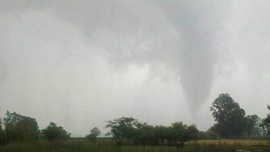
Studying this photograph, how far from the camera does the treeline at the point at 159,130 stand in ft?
150

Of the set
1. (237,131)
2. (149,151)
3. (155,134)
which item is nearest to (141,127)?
(155,134)

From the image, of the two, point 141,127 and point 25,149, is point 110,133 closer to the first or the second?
point 141,127

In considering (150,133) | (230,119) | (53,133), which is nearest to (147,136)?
(150,133)

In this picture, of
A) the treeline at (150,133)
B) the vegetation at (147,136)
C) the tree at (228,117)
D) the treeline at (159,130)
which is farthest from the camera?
the tree at (228,117)

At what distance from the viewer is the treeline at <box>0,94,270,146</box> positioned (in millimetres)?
45713

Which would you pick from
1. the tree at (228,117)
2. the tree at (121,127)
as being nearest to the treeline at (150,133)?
the tree at (121,127)

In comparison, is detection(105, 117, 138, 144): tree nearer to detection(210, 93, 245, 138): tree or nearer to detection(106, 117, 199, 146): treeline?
detection(106, 117, 199, 146): treeline

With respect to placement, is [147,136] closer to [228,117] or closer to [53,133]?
[53,133]

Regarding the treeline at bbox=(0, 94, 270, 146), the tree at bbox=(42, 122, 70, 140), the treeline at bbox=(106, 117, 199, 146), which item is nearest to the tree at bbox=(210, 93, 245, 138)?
the treeline at bbox=(0, 94, 270, 146)

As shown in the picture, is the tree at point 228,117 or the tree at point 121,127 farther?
the tree at point 228,117

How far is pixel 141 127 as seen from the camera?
68562 mm

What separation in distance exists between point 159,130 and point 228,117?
1594 inches

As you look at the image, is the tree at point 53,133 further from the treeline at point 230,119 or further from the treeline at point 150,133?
the treeline at point 230,119

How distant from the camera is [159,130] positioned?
63.8m
